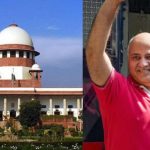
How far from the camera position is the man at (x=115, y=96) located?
1.16 metres

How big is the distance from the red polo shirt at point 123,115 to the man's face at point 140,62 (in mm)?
45

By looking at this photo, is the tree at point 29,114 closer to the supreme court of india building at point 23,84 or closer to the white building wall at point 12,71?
the supreme court of india building at point 23,84

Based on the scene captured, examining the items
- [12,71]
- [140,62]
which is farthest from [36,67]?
[140,62]

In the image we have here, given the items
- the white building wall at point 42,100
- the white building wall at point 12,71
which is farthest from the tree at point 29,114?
the white building wall at point 12,71

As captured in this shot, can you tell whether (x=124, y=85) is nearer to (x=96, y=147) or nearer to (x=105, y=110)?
(x=105, y=110)

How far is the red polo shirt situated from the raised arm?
1.2 inches

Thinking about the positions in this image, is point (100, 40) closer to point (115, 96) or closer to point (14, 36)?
point (115, 96)

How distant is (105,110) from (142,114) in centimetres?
10

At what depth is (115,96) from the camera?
1.18 metres

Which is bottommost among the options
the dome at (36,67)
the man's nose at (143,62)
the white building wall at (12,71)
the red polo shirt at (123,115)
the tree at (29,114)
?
the tree at (29,114)

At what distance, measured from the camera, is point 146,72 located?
47.7 inches

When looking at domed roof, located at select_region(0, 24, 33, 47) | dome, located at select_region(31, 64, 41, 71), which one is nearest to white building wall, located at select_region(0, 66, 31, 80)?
dome, located at select_region(31, 64, 41, 71)

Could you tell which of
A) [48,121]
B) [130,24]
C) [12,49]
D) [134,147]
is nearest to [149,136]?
[134,147]

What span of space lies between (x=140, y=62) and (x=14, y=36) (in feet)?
104
